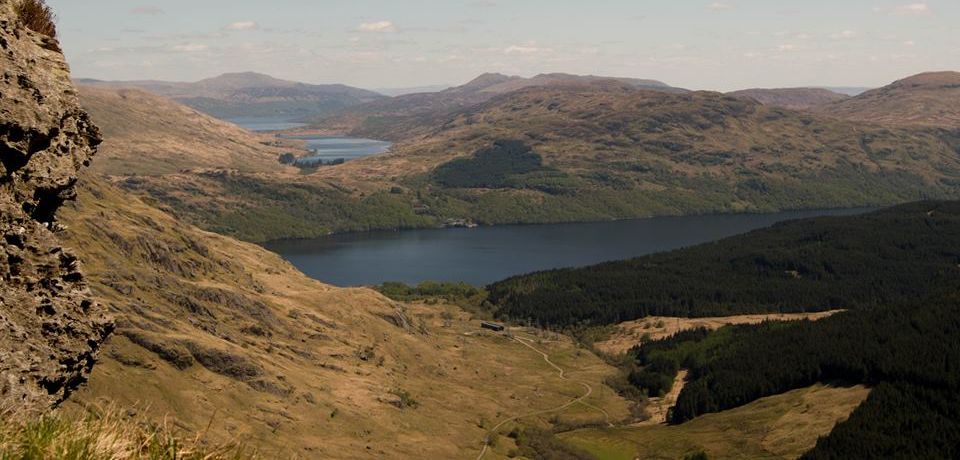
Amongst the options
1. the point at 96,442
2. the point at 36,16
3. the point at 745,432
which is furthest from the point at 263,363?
the point at 96,442

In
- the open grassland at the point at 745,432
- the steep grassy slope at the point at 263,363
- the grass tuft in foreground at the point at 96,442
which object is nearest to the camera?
the grass tuft in foreground at the point at 96,442

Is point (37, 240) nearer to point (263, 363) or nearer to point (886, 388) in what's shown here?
point (263, 363)

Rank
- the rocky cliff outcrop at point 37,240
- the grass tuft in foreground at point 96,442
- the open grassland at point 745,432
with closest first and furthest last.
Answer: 1. the grass tuft in foreground at point 96,442
2. the rocky cliff outcrop at point 37,240
3. the open grassland at point 745,432

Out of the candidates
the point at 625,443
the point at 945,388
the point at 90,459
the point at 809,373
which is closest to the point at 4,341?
the point at 90,459

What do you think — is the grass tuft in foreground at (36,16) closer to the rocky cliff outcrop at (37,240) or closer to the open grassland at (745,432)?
the rocky cliff outcrop at (37,240)

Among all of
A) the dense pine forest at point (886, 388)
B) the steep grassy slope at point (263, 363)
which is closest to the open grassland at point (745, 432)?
the dense pine forest at point (886, 388)

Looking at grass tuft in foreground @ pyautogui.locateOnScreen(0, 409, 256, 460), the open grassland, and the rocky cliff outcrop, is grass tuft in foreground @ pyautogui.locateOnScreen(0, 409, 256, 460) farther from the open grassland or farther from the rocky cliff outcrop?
the open grassland
